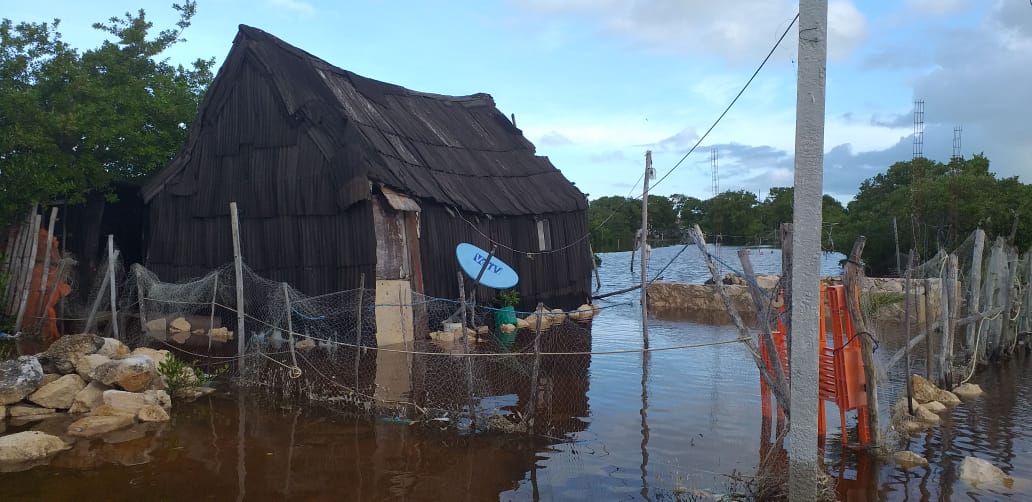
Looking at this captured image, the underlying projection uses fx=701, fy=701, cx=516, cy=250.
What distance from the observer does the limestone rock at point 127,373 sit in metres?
10.1

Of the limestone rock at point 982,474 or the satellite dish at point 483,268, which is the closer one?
the limestone rock at point 982,474

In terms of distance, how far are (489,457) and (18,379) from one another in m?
6.92

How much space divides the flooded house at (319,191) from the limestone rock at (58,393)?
20.1 feet

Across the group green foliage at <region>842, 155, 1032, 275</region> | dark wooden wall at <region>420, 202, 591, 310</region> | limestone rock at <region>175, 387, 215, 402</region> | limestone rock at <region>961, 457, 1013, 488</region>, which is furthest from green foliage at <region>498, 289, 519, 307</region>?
green foliage at <region>842, 155, 1032, 275</region>

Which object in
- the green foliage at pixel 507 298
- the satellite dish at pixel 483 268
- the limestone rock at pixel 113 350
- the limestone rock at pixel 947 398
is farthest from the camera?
the green foliage at pixel 507 298

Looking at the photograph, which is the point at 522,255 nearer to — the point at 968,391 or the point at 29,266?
the point at 968,391

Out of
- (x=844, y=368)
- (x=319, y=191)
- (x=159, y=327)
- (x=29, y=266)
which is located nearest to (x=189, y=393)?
(x=159, y=327)

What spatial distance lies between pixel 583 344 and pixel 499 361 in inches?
144

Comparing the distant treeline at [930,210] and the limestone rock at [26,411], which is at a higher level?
the distant treeline at [930,210]

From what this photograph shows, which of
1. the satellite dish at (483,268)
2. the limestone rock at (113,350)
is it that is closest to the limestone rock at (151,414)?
the limestone rock at (113,350)

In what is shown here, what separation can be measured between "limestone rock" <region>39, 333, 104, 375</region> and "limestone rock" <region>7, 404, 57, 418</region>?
756 millimetres

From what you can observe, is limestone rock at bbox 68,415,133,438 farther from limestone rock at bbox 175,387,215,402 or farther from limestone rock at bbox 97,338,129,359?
limestone rock at bbox 97,338,129,359

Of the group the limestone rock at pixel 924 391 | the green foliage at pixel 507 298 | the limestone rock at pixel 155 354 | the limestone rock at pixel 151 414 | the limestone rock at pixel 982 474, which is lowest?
the limestone rock at pixel 982 474

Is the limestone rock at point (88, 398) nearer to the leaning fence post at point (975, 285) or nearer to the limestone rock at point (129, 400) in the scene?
the limestone rock at point (129, 400)
